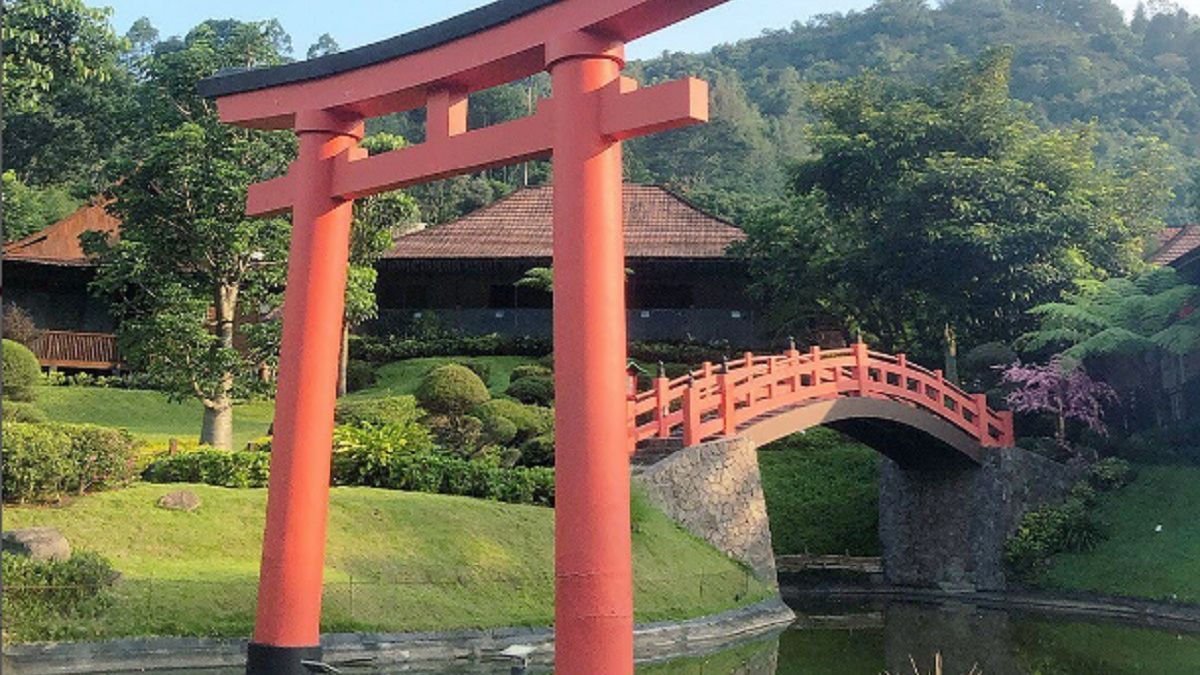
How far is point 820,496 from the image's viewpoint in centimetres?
2598

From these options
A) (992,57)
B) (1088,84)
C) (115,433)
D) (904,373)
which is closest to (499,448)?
(115,433)

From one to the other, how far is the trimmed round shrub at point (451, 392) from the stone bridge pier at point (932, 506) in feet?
14.1

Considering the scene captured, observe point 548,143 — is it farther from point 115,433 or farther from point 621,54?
point 115,433

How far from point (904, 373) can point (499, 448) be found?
314 inches

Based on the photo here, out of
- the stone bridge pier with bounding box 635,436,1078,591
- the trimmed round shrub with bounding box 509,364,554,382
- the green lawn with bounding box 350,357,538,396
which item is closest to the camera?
the stone bridge pier with bounding box 635,436,1078,591

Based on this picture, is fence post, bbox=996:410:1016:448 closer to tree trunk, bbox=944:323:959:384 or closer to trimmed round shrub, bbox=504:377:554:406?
tree trunk, bbox=944:323:959:384

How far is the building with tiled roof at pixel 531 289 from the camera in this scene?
32250 millimetres

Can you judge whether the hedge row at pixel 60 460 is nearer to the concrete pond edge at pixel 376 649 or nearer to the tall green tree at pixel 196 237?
the concrete pond edge at pixel 376 649

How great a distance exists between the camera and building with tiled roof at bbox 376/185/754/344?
106 ft

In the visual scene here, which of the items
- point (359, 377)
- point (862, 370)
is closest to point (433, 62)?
point (862, 370)

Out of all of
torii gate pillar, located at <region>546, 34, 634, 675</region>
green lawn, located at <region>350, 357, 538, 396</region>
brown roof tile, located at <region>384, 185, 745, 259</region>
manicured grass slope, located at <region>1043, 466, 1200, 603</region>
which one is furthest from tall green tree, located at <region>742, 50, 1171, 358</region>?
torii gate pillar, located at <region>546, 34, 634, 675</region>

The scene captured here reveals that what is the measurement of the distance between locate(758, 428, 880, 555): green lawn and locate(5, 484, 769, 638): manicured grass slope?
320 inches

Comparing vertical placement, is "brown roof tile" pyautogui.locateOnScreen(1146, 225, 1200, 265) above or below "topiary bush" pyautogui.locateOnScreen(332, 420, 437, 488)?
above

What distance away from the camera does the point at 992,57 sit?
28.8 m
